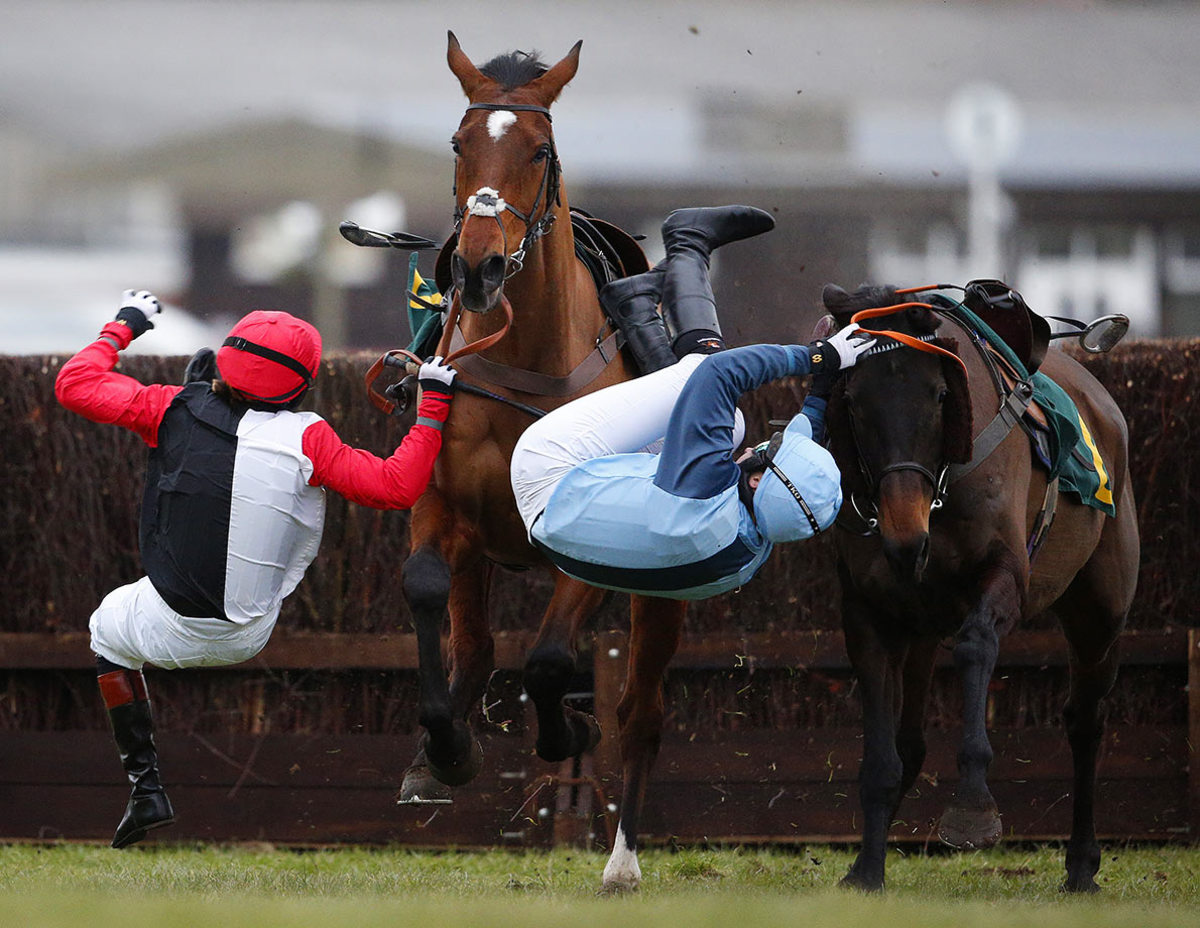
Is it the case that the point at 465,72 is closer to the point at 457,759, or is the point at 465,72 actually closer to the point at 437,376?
the point at 437,376

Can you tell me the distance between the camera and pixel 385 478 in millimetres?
4859

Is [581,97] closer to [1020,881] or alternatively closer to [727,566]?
[1020,881]

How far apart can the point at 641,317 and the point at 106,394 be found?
176 cm

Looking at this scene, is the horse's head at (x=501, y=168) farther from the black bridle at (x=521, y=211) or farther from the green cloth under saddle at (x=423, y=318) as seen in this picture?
the green cloth under saddle at (x=423, y=318)

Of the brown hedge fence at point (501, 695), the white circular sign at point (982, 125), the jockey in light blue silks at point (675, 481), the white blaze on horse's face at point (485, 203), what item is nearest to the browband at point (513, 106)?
the white blaze on horse's face at point (485, 203)

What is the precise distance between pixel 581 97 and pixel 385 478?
33.9 ft

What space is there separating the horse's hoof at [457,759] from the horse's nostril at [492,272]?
56.8 inches

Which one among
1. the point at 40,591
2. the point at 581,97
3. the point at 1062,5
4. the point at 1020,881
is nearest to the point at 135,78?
the point at 581,97

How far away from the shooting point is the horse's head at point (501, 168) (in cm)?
448

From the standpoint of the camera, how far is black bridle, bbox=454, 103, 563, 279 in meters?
4.59

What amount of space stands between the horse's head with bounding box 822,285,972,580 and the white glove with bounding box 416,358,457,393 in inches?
49.1

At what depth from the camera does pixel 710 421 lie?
14.2 feet

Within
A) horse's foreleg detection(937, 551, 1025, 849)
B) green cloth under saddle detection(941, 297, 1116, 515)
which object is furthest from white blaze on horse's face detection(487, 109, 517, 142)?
horse's foreleg detection(937, 551, 1025, 849)

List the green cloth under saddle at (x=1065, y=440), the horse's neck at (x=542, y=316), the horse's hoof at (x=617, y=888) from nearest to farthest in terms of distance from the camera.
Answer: the horse's neck at (x=542, y=316) → the horse's hoof at (x=617, y=888) → the green cloth under saddle at (x=1065, y=440)
